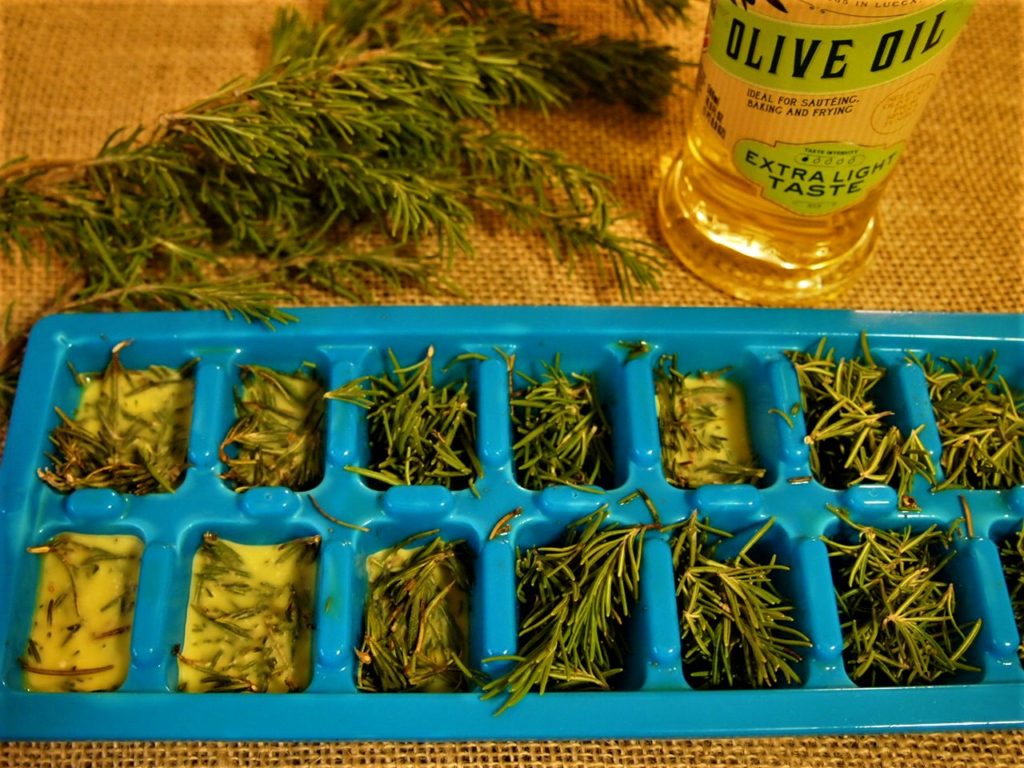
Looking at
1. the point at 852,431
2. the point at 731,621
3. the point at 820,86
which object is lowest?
the point at 731,621

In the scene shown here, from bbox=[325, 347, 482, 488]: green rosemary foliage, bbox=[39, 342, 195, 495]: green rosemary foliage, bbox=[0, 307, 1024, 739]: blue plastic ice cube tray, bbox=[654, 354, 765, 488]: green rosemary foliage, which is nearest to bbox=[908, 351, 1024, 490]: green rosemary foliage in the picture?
bbox=[0, 307, 1024, 739]: blue plastic ice cube tray

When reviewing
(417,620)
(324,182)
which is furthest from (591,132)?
(417,620)

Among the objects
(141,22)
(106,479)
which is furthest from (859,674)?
(141,22)

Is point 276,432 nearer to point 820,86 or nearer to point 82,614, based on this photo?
point 82,614

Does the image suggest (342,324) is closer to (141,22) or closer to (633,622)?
(633,622)

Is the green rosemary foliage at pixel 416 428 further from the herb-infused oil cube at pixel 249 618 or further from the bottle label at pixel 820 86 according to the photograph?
the bottle label at pixel 820 86
